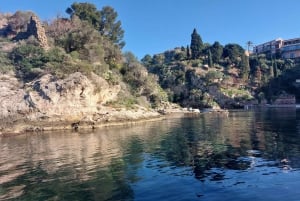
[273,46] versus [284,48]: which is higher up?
[273,46]

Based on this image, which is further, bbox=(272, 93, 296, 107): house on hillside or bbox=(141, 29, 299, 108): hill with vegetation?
bbox=(141, 29, 299, 108): hill with vegetation

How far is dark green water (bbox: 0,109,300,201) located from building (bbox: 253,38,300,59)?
159326 mm

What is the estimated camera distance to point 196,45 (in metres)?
165

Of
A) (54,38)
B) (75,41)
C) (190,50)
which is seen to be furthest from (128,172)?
(190,50)

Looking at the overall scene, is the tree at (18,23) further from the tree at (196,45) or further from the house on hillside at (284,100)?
the house on hillside at (284,100)

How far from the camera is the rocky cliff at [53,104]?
1967 inches

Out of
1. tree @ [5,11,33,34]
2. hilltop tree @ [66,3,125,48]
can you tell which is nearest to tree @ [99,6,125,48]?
hilltop tree @ [66,3,125,48]

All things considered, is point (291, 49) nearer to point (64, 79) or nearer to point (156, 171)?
point (64, 79)

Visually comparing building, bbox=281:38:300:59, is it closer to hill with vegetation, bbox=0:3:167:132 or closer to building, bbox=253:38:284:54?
building, bbox=253:38:284:54

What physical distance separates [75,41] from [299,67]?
107 meters

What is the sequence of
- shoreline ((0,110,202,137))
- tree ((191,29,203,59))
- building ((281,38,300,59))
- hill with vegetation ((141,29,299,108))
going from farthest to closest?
building ((281,38,300,59)) → tree ((191,29,203,59)) → hill with vegetation ((141,29,299,108)) → shoreline ((0,110,202,137))

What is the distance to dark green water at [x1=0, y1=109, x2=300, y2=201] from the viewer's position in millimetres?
15641

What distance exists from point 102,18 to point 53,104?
1913 inches

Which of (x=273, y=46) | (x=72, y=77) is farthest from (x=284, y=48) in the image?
(x=72, y=77)
